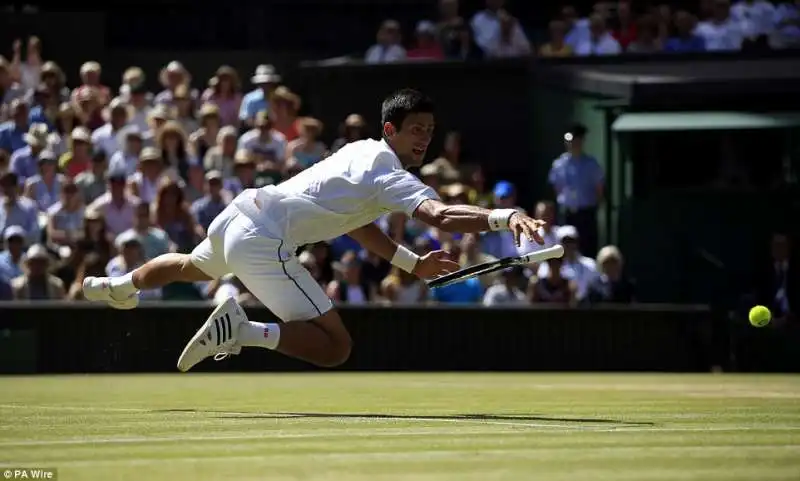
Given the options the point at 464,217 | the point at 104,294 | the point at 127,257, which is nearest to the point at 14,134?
the point at 127,257

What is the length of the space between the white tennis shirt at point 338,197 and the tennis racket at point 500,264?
487 mm

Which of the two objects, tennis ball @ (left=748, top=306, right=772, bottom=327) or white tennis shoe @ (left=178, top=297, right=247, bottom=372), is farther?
tennis ball @ (left=748, top=306, right=772, bottom=327)

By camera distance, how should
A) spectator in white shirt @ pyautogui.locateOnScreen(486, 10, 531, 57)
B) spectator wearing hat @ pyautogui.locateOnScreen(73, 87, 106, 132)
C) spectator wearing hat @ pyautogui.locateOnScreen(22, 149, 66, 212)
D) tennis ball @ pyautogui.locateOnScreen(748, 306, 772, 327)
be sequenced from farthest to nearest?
spectator in white shirt @ pyautogui.locateOnScreen(486, 10, 531, 57) < spectator wearing hat @ pyautogui.locateOnScreen(73, 87, 106, 132) < spectator wearing hat @ pyautogui.locateOnScreen(22, 149, 66, 212) < tennis ball @ pyautogui.locateOnScreen(748, 306, 772, 327)

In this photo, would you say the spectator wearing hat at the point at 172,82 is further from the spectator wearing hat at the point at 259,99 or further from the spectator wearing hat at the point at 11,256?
the spectator wearing hat at the point at 11,256

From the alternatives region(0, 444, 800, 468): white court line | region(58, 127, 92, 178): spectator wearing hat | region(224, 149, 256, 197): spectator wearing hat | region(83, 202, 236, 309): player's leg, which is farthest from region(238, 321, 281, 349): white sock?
region(58, 127, 92, 178): spectator wearing hat

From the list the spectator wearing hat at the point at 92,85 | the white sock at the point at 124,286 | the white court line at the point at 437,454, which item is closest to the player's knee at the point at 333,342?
the white sock at the point at 124,286

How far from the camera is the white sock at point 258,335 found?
9602 millimetres

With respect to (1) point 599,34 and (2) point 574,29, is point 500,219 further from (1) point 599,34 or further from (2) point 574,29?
(2) point 574,29

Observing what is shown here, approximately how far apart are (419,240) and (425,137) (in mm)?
7421

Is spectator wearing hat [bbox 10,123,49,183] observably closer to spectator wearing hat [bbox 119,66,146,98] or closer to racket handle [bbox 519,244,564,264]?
spectator wearing hat [bbox 119,66,146,98]

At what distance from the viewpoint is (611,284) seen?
16938 millimetres

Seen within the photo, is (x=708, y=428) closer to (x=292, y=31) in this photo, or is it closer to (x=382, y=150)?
(x=382, y=150)

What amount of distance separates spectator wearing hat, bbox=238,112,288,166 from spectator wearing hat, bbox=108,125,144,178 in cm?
108

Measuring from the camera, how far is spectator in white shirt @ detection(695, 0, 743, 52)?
70.6 ft
